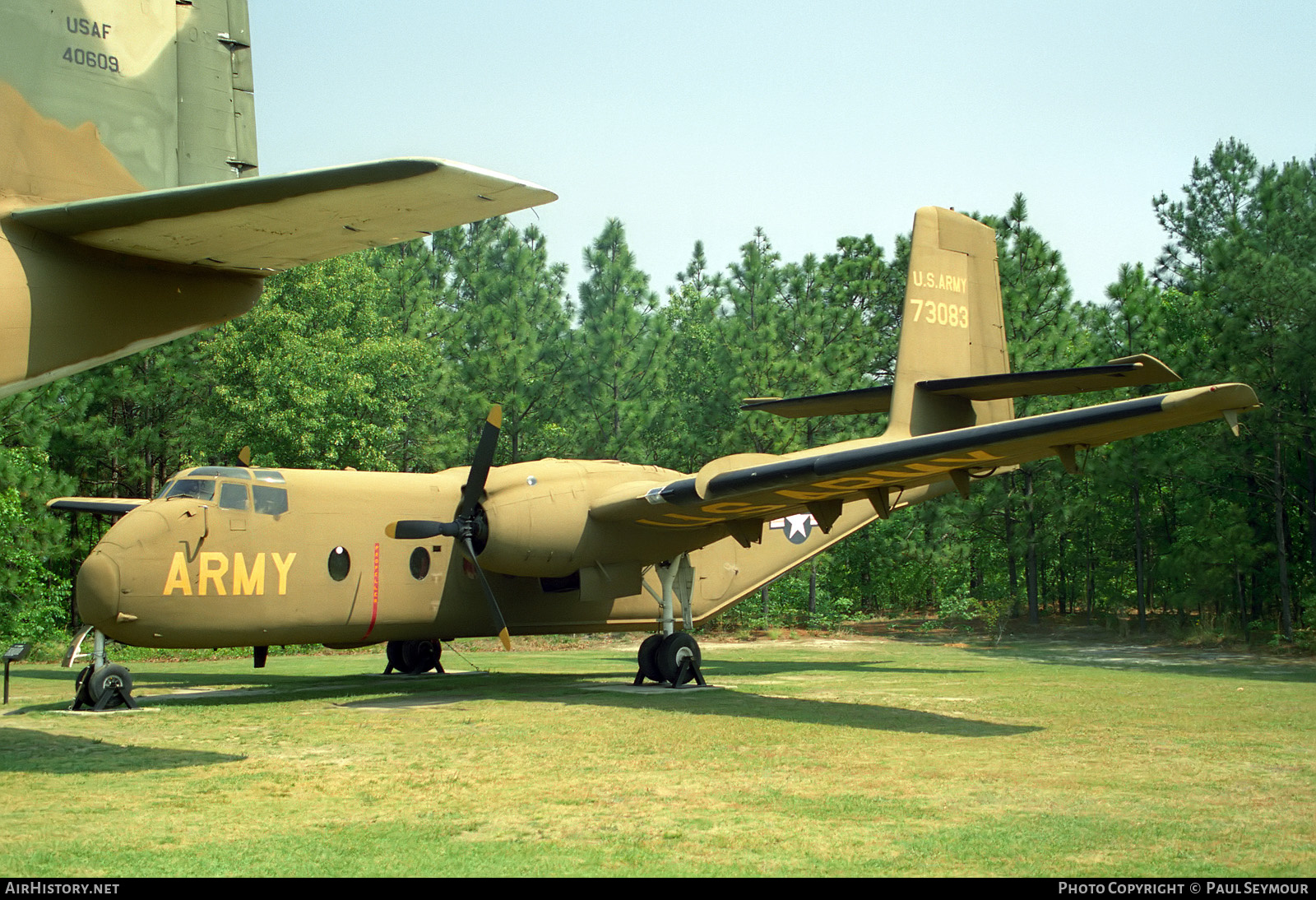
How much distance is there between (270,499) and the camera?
525 inches

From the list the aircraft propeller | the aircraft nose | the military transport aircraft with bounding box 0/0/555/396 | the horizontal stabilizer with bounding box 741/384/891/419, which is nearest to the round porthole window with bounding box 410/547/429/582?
the aircraft propeller

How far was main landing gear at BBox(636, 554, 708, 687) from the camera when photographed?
15359 millimetres

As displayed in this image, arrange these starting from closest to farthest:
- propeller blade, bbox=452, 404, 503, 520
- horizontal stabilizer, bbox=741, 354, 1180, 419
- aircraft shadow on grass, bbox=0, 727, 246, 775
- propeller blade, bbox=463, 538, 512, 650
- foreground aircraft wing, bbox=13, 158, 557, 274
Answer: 1. foreground aircraft wing, bbox=13, 158, 557, 274
2. aircraft shadow on grass, bbox=0, 727, 246, 775
3. horizontal stabilizer, bbox=741, 354, 1180, 419
4. propeller blade, bbox=463, 538, 512, 650
5. propeller blade, bbox=452, 404, 503, 520

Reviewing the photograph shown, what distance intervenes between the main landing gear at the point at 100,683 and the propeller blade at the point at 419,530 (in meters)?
3.33

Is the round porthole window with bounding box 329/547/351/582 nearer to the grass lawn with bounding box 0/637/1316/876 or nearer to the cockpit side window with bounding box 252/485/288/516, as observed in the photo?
the cockpit side window with bounding box 252/485/288/516

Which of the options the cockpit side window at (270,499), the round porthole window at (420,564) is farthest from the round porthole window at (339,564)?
the round porthole window at (420,564)

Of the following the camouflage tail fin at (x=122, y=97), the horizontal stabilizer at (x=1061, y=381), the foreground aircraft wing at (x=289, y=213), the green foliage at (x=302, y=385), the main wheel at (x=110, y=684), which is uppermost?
the green foliage at (x=302, y=385)

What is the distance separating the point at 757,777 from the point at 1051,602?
3678 centimetres

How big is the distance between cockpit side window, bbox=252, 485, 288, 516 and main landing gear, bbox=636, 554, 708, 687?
→ 17.2 ft

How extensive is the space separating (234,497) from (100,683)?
251 centimetres

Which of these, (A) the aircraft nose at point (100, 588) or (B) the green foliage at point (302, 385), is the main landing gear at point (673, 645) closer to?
(A) the aircraft nose at point (100, 588)

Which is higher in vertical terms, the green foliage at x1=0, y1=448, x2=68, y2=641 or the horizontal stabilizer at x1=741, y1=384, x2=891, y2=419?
the horizontal stabilizer at x1=741, y1=384, x2=891, y2=419

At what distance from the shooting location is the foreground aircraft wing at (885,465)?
34.5 ft
